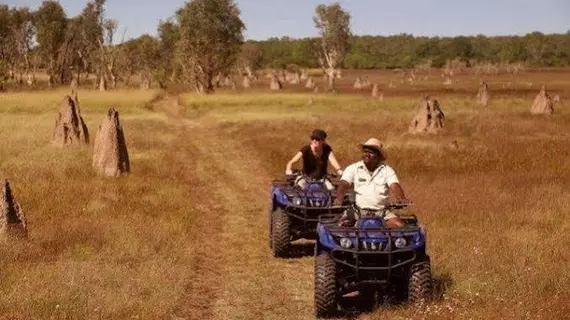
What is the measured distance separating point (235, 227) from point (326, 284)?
6181 millimetres

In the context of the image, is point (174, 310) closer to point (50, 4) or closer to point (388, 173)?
point (388, 173)

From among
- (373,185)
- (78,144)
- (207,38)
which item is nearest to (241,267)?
(373,185)

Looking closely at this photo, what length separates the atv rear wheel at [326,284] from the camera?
8219mm

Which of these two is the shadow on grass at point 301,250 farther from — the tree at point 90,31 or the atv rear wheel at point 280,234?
the tree at point 90,31

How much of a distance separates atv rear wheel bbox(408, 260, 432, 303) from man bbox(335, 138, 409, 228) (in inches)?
27.6

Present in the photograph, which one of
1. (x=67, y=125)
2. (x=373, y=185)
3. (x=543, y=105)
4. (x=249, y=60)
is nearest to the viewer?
(x=373, y=185)

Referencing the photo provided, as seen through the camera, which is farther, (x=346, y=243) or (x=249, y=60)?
(x=249, y=60)

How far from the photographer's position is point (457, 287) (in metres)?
9.22

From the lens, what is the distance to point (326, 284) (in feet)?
27.0

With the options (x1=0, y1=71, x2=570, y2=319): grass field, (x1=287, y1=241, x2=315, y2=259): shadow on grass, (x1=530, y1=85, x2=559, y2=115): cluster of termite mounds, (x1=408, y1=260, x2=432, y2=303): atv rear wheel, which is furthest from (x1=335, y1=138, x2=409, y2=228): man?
(x1=530, y1=85, x2=559, y2=115): cluster of termite mounds

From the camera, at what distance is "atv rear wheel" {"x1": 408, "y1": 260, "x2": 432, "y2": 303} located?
27.1 feet

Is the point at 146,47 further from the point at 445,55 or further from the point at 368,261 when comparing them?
the point at 368,261

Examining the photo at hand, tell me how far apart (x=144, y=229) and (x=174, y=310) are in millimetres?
4185

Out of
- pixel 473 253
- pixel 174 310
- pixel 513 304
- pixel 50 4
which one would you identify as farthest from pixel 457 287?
pixel 50 4
